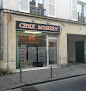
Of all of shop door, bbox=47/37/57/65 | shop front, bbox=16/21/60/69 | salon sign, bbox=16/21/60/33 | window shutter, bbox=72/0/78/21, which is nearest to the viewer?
salon sign, bbox=16/21/60/33

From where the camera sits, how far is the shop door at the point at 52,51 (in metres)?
9.03

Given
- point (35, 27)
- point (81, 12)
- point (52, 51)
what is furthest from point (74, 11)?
point (35, 27)

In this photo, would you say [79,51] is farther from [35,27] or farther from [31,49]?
[35,27]

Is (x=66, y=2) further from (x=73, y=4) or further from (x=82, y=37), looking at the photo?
(x=82, y=37)

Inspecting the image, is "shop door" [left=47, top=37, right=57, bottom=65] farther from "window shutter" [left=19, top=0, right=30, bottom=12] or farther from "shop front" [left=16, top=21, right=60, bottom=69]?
"window shutter" [left=19, top=0, right=30, bottom=12]

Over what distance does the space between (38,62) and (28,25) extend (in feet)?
9.29

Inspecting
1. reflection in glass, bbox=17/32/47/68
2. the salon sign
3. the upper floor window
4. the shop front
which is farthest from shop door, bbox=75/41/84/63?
reflection in glass, bbox=17/32/47/68

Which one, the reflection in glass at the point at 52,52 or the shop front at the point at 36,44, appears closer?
the shop front at the point at 36,44

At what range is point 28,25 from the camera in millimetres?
7699

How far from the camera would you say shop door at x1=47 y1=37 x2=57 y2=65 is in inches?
356

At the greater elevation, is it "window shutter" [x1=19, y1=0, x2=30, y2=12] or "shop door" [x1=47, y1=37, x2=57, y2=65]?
"window shutter" [x1=19, y1=0, x2=30, y2=12]

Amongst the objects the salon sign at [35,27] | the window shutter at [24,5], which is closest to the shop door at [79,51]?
the salon sign at [35,27]

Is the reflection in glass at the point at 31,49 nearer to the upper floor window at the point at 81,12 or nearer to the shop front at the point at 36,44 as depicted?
the shop front at the point at 36,44

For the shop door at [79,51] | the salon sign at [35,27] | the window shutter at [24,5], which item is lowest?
the shop door at [79,51]
